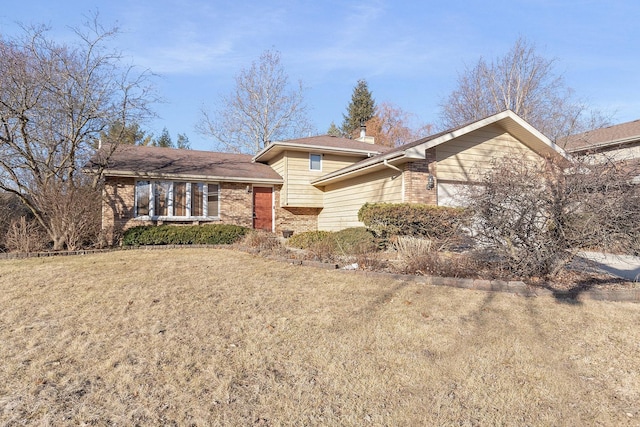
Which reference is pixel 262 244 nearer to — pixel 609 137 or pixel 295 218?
pixel 295 218

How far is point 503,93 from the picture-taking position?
27156 mm

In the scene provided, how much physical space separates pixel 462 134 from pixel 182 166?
1042cm

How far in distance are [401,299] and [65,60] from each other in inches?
491

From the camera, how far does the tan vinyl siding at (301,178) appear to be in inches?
605

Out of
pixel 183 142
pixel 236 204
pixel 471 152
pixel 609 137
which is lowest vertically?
pixel 236 204

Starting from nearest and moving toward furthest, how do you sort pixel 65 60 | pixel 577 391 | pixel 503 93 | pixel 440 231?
pixel 577 391 → pixel 440 231 → pixel 65 60 → pixel 503 93

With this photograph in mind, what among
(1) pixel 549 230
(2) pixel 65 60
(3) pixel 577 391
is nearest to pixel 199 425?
(3) pixel 577 391

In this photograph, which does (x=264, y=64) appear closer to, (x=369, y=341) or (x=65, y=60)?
(x=65, y=60)

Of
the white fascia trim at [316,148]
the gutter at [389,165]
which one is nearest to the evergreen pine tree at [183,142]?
the white fascia trim at [316,148]

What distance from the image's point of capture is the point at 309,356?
3.56m

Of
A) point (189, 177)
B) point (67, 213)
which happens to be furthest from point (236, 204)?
point (67, 213)

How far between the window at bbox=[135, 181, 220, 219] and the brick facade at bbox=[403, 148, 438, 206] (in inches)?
303

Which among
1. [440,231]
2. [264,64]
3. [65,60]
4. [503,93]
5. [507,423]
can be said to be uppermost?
[264,64]

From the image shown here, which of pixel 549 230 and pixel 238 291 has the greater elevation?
pixel 549 230
